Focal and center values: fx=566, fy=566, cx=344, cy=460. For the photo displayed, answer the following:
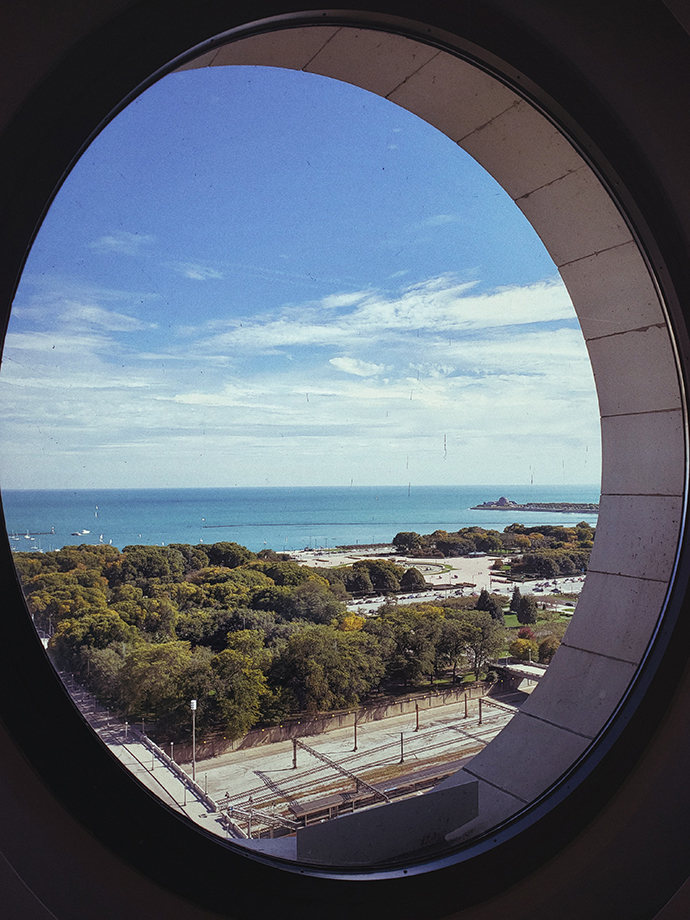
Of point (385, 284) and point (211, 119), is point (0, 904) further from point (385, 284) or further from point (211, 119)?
point (385, 284)

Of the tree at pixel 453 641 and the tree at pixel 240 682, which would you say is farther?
the tree at pixel 453 641

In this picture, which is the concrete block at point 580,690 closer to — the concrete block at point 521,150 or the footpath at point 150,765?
the footpath at point 150,765

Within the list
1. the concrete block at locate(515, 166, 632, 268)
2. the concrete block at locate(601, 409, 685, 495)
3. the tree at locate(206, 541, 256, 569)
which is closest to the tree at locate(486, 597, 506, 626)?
the tree at locate(206, 541, 256, 569)

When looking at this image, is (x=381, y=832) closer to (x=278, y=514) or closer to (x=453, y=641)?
(x=453, y=641)

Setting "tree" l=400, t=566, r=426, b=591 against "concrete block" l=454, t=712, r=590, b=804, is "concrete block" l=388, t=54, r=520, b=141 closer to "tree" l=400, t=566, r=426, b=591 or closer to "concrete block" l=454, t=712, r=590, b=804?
"concrete block" l=454, t=712, r=590, b=804

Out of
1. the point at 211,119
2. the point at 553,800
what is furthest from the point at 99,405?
the point at 553,800

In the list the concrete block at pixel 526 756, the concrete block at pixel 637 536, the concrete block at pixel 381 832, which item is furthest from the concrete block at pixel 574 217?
the concrete block at pixel 381 832

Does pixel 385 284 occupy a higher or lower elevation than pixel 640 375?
higher
